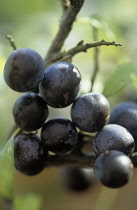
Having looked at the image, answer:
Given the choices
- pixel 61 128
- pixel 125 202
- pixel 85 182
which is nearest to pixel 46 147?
pixel 61 128

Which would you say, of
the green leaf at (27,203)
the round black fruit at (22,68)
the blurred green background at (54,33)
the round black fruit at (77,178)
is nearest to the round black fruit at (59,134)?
the round black fruit at (22,68)

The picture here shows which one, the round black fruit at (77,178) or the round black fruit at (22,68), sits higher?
the round black fruit at (22,68)

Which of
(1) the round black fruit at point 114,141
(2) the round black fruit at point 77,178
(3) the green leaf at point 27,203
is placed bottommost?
(2) the round black fruit at point 77,178

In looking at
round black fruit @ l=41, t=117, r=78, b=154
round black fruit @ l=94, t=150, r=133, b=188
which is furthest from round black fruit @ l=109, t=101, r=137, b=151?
round black fruit @ l=94, t=150, r=133, b=188

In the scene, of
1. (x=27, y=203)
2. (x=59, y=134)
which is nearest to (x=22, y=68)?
(x=59, y=134)

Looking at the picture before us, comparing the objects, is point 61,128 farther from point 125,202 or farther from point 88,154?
point 125,202

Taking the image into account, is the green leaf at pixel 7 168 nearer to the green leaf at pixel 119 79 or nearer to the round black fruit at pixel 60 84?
the round black fruit at pixel 60 84

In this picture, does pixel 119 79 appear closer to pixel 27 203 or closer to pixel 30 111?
pixel 30 111
